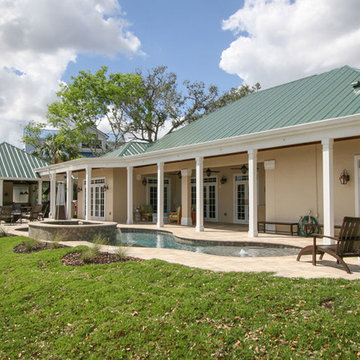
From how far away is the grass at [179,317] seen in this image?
3469 millimetres

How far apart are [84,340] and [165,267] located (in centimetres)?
230

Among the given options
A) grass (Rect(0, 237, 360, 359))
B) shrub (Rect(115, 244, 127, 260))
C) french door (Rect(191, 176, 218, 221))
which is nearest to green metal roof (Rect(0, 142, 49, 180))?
french door (Rect(191, 176, 218, 221))

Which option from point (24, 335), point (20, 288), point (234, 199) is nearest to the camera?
point (24, 335)

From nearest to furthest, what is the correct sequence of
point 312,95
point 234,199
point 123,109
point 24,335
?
1. point 24,335
2. point 312,95
3. point 234,199
4. point 123,109

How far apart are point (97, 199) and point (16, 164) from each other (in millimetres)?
8640

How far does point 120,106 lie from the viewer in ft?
103

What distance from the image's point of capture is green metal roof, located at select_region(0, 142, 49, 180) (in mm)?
23375

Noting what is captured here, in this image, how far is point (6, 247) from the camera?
920cm

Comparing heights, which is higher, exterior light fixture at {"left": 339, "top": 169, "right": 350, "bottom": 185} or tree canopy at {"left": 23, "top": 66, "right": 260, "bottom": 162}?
tree canopy at {"left": 23, "top": 66, "right": 260, "bottom": 162}

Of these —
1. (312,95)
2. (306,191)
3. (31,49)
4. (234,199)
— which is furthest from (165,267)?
(234,199)

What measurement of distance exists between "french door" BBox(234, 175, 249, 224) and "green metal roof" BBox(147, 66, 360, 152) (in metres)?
3.57

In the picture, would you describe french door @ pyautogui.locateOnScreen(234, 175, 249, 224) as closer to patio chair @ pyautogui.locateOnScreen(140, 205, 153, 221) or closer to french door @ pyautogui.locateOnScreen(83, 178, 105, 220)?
patio chair @ pyautogui.locateOnScreen(140, 205, 153, 221)

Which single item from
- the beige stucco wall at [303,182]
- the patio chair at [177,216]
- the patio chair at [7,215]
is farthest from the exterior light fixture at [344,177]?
the patio chair at [7,215]

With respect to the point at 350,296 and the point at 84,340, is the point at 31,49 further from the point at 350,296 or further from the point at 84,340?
the point at 350,296
